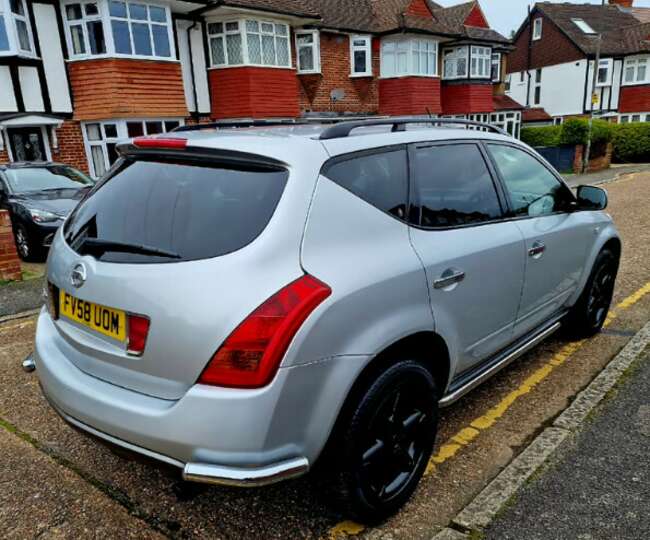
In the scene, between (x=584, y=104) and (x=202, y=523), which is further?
(x=584, y=104)

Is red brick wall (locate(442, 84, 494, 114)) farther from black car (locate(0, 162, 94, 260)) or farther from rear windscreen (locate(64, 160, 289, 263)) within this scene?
rear windscreen (locate(64, 160, 289, 263))

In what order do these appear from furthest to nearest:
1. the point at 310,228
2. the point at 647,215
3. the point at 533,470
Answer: the point at 647,215
the point at 533,470
the point at 310,228

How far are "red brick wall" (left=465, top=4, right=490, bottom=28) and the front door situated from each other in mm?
20660

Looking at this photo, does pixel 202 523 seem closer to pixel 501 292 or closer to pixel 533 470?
pixel 533 470

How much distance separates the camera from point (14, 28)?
40.9ft

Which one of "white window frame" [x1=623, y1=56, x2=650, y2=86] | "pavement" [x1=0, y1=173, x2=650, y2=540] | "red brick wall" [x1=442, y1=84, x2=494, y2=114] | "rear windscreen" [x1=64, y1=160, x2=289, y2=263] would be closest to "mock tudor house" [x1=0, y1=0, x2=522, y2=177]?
"red brick wall" [x1=442, y1=84, x2=494, y2=114]

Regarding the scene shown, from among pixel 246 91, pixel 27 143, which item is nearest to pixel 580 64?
pixel 246 91

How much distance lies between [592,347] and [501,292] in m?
1.84

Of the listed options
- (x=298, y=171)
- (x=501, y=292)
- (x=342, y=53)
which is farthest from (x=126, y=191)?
(x=342, y=53)

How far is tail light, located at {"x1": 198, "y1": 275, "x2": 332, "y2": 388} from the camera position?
182 centimetres

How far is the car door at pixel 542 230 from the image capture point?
3213 millimetres

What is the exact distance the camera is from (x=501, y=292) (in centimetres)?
292

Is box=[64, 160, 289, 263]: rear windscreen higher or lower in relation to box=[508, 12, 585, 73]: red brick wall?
lower

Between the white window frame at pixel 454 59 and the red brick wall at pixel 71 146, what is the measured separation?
16.8m
